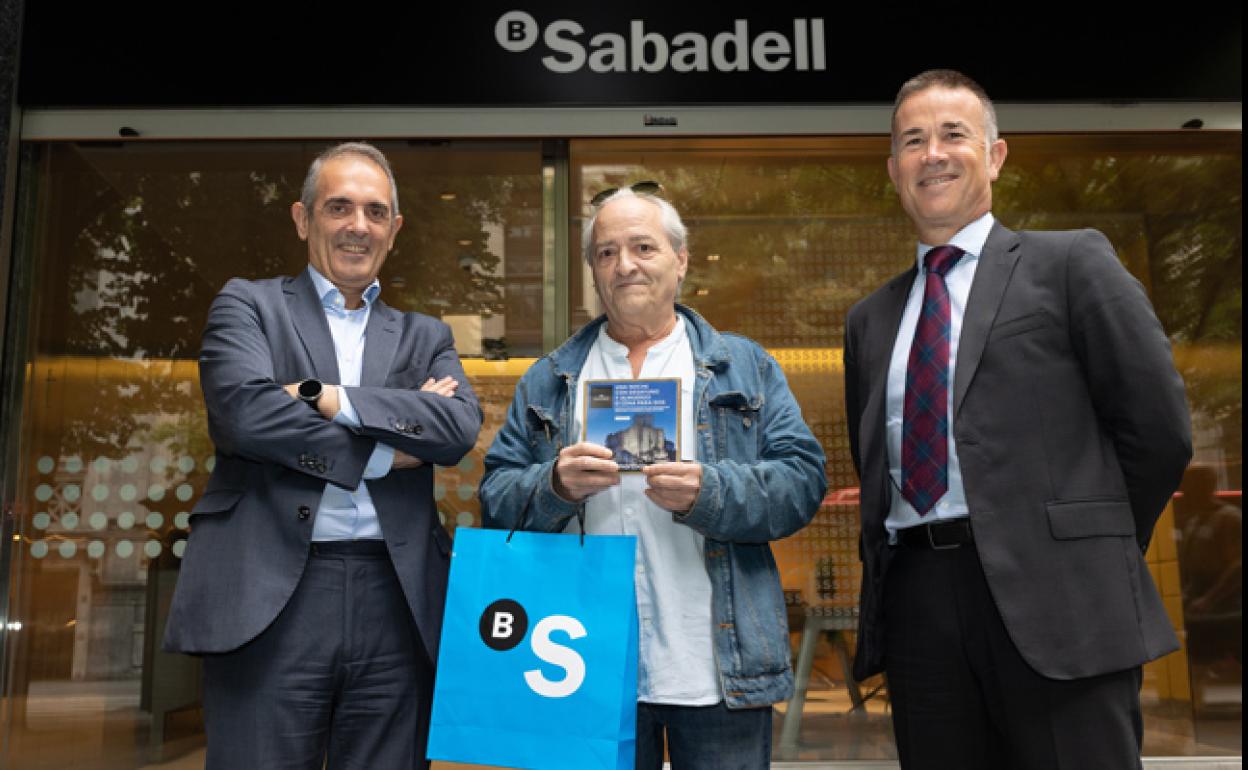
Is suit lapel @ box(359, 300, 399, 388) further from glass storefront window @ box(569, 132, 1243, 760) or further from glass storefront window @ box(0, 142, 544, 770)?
glass storefront window @ box(569, 132, 1243, 760)

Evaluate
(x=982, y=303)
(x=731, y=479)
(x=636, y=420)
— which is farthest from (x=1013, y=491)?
(x=636, y=420)

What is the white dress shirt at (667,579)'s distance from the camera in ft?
8.32

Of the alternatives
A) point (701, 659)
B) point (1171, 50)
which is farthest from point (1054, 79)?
point (701, 659)

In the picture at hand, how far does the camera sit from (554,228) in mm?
5746

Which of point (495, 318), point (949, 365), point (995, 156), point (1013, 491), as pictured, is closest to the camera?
point (1013, 491)

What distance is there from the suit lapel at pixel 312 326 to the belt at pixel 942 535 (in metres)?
1.64

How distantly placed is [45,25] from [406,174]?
2093mm

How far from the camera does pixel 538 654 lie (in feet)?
8.14

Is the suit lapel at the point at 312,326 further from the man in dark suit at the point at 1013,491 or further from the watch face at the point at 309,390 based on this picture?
the man in dark suit at the point at 1013,491

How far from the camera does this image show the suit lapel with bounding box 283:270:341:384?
2904mm

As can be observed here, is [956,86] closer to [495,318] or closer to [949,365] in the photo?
[949,365]

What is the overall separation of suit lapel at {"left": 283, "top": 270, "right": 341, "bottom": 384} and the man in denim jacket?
1.74 feet

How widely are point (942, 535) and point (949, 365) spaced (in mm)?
→ 440

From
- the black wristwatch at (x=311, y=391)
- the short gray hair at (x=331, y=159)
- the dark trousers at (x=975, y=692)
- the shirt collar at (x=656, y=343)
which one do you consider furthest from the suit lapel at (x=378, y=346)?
the dark trousers at (x=975, y=692)
